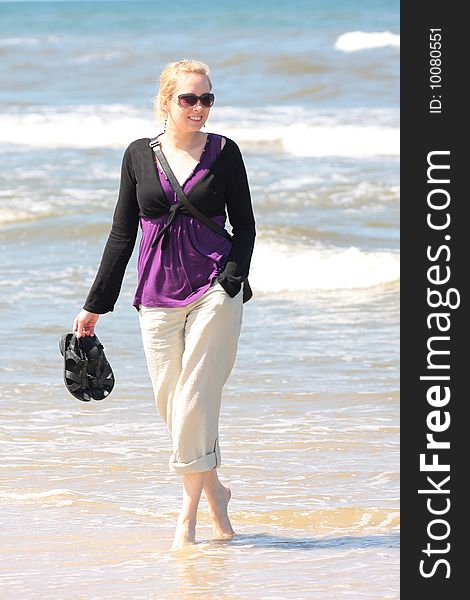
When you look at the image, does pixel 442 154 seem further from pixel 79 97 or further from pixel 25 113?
pixel 79 97

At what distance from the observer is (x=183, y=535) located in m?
4.83

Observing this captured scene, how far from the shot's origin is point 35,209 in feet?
47.4

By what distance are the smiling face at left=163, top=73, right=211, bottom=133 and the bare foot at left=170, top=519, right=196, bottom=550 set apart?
153cm

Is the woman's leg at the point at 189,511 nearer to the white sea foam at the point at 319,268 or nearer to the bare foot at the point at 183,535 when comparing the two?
the bare foot at the point at 183,535

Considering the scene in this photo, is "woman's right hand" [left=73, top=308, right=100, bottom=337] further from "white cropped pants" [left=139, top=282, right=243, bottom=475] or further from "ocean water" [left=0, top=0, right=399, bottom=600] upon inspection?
"ocean water" [left=0, top=0, right=399, bottom=600]

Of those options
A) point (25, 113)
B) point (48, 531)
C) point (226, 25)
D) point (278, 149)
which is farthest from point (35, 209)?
point (226, 25)

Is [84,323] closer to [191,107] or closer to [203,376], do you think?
[203,376]

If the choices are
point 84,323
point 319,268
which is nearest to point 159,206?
point 84,323

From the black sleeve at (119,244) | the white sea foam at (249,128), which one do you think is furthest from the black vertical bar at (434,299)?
the white sea foam at (249,128)

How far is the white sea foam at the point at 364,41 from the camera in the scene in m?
37.9

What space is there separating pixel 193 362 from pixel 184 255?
0.40 m

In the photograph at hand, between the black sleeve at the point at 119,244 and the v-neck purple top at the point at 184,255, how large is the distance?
0.34 feet

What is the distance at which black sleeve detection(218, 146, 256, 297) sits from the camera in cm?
452

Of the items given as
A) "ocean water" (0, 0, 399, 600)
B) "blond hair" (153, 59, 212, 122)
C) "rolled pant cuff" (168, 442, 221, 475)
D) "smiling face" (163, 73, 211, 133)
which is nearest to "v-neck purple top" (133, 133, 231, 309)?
"smiling face" (163, 73, 211, 133)
